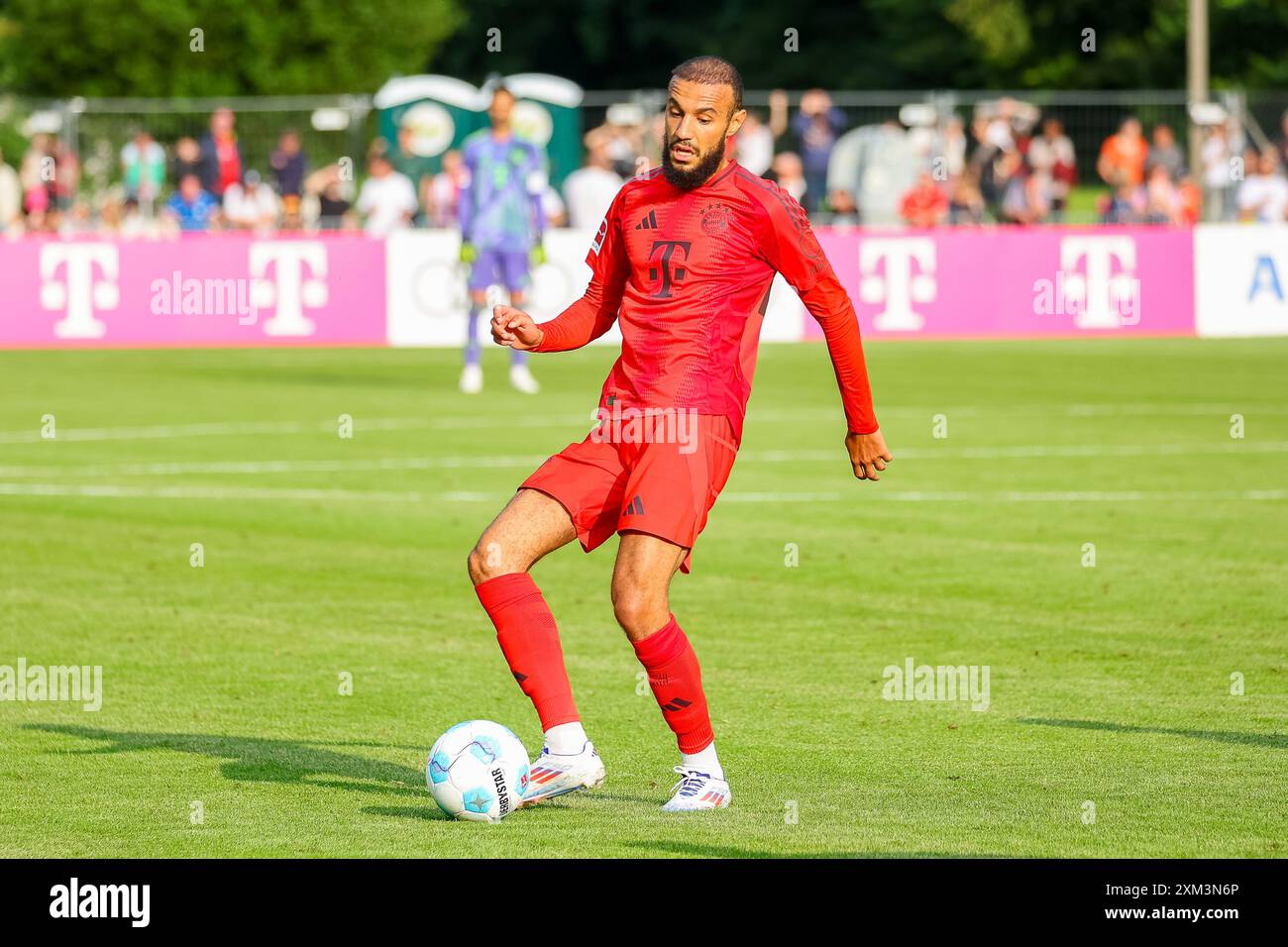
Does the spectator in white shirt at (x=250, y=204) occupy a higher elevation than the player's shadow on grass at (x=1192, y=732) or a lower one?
higher

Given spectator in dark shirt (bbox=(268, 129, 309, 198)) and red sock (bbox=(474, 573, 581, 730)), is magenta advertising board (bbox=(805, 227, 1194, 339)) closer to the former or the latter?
spectator in dark shirt (bbox=(268, 129, 309, 198))

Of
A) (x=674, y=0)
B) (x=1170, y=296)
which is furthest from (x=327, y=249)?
(x=674, y=0)

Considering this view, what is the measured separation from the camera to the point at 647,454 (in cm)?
689

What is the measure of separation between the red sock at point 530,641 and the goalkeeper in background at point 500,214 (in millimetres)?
14218

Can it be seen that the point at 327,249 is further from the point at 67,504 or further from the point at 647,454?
the point at 647,454

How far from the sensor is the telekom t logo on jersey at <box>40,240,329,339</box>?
25.9 metres

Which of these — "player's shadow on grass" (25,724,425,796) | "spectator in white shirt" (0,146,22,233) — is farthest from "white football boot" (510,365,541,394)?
Answer: "player's shadow on grass" (25,724,425,796)

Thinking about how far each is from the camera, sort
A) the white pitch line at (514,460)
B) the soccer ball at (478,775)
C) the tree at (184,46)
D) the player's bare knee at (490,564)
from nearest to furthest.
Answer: the soccer ball at (478,775) → the player's bare knee at (490,564) → the white pitch line at (514,460) → the tree at (184,46)

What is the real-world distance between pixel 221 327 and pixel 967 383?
9426 millimetres

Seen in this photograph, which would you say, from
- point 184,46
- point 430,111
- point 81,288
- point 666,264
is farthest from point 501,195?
point 184,46

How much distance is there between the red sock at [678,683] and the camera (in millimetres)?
6867

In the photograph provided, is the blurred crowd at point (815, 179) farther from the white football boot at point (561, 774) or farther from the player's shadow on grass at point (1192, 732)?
the white football boot at point (561, 774)

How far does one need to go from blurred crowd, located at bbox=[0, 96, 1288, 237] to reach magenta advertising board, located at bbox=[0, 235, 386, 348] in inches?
117

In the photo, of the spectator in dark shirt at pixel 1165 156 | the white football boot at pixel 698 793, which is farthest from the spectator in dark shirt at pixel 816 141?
the white football boot at pixel 698 793
